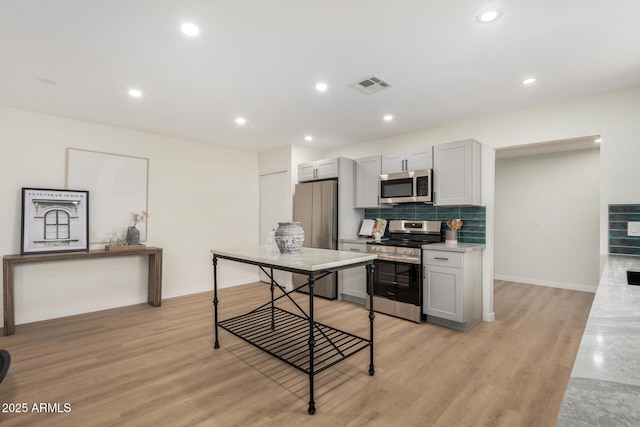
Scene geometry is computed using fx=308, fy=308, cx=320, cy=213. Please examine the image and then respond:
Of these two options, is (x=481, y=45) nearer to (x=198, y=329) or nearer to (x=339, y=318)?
(x=339, y=318)

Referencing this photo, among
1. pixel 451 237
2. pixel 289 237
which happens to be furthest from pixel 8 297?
pixel 451 237

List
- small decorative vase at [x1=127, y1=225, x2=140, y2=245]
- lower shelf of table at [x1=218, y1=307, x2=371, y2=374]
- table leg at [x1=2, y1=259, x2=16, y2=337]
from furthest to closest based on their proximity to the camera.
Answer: small decorative vase at [x1=127, y1=225, x2=140, y2=245]
table leg at [x1=2, y1=259, x2=16, y2=337]
lower shelf of table at [x1=218, y1=307, x2=371, y2=374]

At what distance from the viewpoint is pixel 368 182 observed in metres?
4.69

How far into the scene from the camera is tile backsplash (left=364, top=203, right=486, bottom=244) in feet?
12.6

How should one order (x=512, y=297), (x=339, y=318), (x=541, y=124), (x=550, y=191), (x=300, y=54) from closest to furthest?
(x=300, y=54) < (x=541, y=124) < (x=339, y=318) < (x=512, y=297) < (x=550, y=191)

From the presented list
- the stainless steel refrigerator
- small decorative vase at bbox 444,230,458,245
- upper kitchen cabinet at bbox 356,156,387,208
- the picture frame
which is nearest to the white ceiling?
upper kitchen cabinet at bbox 356,156,387,208

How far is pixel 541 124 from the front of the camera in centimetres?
342

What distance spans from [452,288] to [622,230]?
1626mm

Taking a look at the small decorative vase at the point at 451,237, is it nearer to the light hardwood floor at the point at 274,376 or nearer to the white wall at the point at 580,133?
the white wall at the point at 580,133

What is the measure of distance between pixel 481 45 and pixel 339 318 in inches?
122

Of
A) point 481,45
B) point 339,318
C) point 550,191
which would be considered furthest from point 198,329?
point 550,191

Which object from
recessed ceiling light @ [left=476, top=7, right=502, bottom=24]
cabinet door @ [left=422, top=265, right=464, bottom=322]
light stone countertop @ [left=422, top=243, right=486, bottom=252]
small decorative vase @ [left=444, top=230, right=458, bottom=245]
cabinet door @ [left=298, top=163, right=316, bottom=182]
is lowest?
cabinet door @ [left=422, top=265, right=464, bottom=322]

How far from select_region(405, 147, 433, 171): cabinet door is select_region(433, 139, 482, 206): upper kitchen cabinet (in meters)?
0.07

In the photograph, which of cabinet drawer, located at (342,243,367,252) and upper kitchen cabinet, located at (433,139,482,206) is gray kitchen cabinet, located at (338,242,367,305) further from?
upper kitchen cabinet, located at (433,139,482,206)
